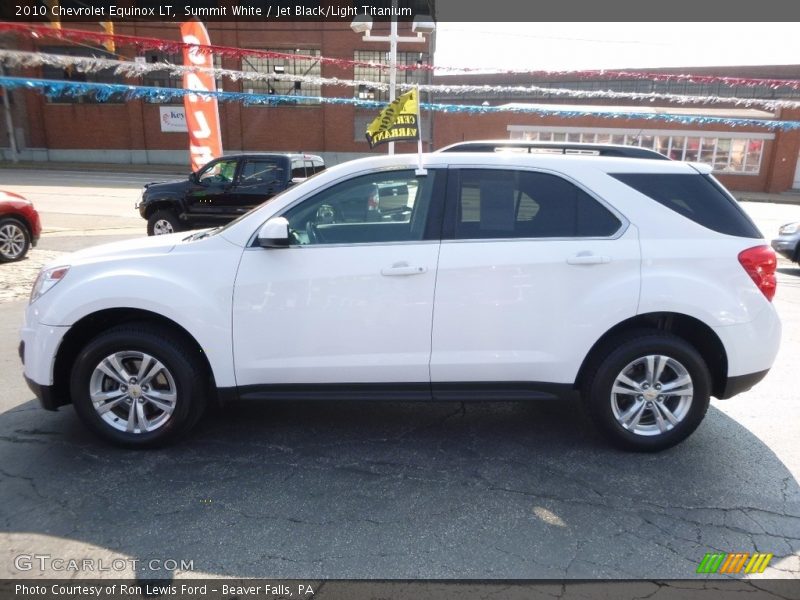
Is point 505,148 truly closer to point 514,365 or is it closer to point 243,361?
point 514,365

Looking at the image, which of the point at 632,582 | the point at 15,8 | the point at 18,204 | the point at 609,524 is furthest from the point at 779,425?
the point at 15,8

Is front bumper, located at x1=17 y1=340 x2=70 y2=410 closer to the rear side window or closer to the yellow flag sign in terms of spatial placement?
the yellow flag sign

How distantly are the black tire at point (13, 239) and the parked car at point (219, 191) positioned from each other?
2755 millimetres

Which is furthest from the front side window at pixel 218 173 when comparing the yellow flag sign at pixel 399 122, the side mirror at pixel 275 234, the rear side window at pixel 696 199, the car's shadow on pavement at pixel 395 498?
the rear side window at pixel 696 199

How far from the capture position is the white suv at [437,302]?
3438mm

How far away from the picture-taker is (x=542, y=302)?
11.3 feet

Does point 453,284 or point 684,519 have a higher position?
point 453,284

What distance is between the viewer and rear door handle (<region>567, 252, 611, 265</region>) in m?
3.43

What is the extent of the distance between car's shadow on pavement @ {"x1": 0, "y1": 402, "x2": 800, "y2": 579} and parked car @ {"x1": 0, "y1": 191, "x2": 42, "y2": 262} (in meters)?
6.30

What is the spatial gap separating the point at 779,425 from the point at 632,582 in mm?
2333

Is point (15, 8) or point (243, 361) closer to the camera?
point (243, 361)

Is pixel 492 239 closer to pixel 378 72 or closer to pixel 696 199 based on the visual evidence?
pixel 696 199

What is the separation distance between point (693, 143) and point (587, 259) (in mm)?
30195

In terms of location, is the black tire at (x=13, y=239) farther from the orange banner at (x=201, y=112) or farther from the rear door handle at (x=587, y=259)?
the rear door handle at (x=587, y=259)
